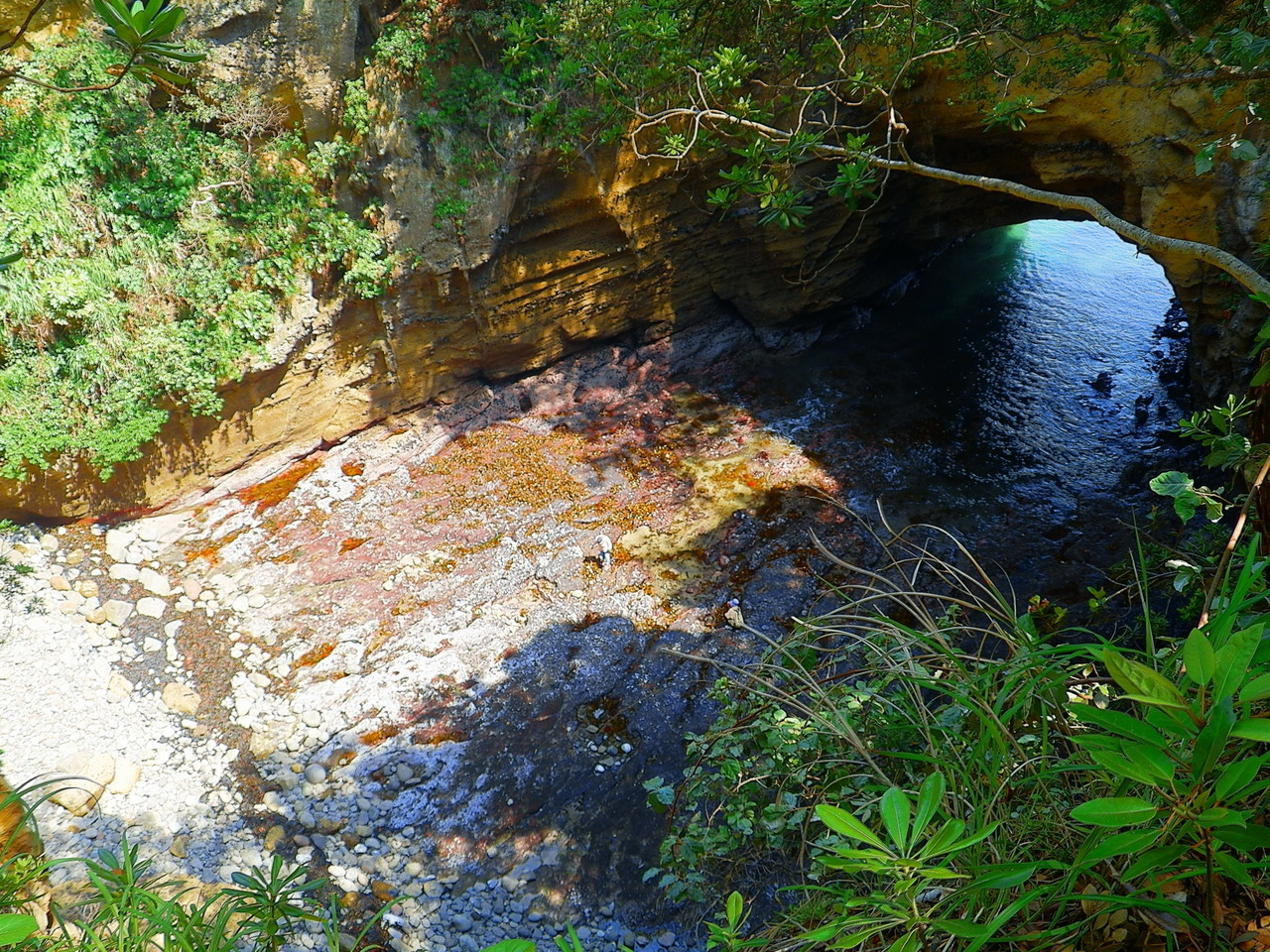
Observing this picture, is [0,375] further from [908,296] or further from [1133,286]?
[1133,286]

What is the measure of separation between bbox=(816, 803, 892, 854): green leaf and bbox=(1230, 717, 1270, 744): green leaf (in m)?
0.58

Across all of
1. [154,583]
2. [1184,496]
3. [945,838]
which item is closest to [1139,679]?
[945,838]

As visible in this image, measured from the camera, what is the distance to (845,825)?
137 centimetres

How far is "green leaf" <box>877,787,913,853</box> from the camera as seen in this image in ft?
4.40

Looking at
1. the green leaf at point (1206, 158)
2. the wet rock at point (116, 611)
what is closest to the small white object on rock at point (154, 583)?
the wet rock at point (116, 611)

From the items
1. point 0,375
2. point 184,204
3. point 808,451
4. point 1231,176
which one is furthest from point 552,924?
point 1231,176

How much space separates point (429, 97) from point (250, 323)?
→ 114 inches

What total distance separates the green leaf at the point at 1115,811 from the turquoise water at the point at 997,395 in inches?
251

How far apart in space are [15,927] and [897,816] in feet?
5.02

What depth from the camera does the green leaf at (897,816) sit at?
4.40ft

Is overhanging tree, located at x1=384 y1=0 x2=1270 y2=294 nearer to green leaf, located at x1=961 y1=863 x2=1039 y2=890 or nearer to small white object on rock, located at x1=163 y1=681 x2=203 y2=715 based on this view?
green leaf, located at x1=961 y1=863 x2=1039 y2=890

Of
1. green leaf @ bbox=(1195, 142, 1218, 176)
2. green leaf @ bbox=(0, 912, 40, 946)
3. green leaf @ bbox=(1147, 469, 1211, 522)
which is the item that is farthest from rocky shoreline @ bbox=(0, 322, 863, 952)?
green leaf @ bbox=(1195, 142, 1218, 176)

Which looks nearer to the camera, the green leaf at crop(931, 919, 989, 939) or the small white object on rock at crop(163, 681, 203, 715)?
the green leaf at crop(931, 919, 989, 939)

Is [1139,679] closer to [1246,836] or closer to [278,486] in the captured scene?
[1246,836]
